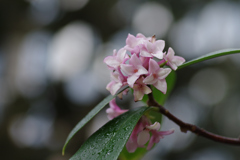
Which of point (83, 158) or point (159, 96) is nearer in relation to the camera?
point (83, 158)

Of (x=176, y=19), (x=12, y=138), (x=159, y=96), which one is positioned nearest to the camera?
(x=159, y=96)

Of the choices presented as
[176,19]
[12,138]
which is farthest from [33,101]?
[176,19]

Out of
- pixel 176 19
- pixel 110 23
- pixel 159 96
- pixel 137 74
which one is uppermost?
pixel 137 74

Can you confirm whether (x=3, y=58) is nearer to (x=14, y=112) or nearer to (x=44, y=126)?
(x=14, y=112)

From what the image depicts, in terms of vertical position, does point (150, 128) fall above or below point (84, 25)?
above

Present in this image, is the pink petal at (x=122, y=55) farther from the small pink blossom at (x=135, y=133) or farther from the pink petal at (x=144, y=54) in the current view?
the small pink blossom at (x=135, y=133)

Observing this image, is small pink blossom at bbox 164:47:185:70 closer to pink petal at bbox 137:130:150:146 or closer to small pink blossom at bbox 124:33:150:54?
small pink blossom at bbox 124:33:150:54

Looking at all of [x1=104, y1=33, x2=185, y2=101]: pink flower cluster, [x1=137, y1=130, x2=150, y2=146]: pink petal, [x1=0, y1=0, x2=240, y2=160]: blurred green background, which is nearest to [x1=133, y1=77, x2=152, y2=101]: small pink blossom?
[x1=104, y1=33, x2=185, y2=101]: pink flower cluster
